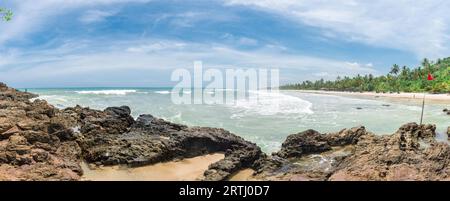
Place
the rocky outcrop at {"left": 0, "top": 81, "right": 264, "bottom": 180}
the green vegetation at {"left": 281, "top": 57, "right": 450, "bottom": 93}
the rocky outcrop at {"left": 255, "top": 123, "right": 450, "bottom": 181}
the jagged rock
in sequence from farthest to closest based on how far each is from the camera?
the green vegetation at {"left": 281, "top": 57, "right": 450, "bottom": 93}
the jagged rock
the rocky outcrop at {"left": 0, "top": 81, "right": 264, "bottom": 180}
the rocky outcrop at {"left": 255, "top": 123, "right": 450, "bottom": 181}

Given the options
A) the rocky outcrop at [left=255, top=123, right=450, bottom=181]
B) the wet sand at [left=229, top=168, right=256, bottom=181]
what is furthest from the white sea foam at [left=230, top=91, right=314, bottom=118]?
the wet sand at [left=229, top=168, right=256, bottom=181]

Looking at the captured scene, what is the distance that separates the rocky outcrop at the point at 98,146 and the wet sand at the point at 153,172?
11.8 inches

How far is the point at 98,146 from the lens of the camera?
12.7 metres

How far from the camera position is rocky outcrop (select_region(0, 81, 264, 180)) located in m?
9.69

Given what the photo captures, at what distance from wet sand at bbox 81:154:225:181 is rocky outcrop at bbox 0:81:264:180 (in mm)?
301

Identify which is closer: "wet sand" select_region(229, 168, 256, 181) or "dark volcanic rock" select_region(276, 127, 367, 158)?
"wet sand" select_region(229, 168, 256, 181)

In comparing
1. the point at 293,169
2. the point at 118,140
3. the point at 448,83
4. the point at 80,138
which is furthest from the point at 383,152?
the point at 448,83

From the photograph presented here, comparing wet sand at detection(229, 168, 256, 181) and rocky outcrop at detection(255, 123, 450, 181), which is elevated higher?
rocky outcrop at detection(255, 123, 450, 181)

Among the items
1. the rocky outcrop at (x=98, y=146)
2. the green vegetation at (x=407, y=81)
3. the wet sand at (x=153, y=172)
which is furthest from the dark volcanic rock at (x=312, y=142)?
the green vegetation at (x=407, y=81)

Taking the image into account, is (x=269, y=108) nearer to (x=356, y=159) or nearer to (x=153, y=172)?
(x=153, y=172)

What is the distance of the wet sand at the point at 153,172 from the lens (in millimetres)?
10414

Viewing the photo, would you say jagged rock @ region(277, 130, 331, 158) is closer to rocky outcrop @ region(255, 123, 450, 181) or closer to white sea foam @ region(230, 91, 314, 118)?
rocky outcrop @ region(255, 123, 450, 181)

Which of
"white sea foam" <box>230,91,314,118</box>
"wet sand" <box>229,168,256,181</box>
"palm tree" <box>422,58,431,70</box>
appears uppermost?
"palm tree" <box>422,58,431,70</box>

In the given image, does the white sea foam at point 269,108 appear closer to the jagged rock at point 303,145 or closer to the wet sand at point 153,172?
the jagged rock at point 303,145
